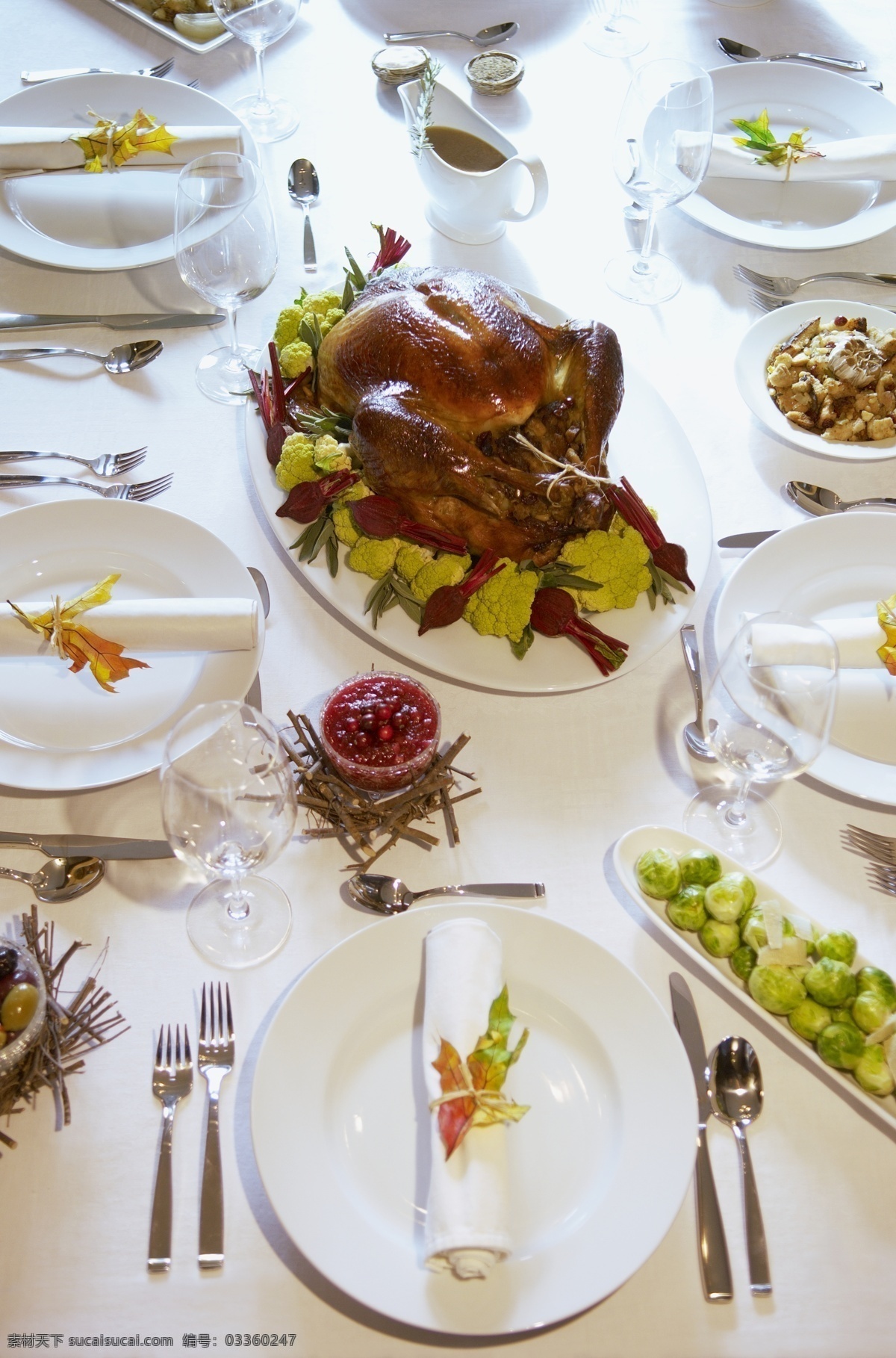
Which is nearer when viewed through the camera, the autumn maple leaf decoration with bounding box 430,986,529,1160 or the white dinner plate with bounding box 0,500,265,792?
the autumn maple leaf decoration with bounding box 430,986,529,1160

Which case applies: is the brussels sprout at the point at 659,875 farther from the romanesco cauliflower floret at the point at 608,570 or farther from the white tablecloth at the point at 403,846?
the romanesco cauliflower floret at the point at 608,570

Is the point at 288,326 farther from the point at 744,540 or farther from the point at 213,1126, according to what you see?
the point at 213,1126

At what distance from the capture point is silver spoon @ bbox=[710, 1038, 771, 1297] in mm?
1274

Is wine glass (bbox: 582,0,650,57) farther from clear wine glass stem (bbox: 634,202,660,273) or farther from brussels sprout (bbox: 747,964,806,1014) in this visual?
brussels sprout (bbox: 747,964,806,1014)

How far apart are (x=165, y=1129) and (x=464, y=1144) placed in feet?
1.34

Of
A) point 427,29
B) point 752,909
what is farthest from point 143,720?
point 427,29

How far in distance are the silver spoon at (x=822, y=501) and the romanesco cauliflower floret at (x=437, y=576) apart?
0.77m

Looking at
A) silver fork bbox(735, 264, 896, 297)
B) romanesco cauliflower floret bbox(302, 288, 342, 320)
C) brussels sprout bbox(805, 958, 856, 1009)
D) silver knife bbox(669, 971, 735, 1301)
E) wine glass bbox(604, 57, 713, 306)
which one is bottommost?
silver knife bbox(669, 971, 735, 1301)

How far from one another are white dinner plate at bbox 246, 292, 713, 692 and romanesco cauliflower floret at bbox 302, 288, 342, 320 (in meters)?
0.26

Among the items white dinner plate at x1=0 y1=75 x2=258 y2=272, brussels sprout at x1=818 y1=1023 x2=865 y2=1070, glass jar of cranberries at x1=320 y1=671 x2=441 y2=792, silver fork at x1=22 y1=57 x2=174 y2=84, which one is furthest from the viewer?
silver fork at x1=22 y1=57 x2=174 y2=84

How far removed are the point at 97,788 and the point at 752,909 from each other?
1007 mm

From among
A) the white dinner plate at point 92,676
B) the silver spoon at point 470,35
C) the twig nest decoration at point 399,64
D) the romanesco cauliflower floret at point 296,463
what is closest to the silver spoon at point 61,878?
the white dinner plate at point 92,676

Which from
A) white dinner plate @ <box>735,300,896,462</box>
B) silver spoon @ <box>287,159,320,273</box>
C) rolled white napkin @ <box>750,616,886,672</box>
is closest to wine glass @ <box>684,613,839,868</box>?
rolled white napkin @ <box>750,616,886,672</box>

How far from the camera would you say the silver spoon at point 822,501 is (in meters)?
2.05
